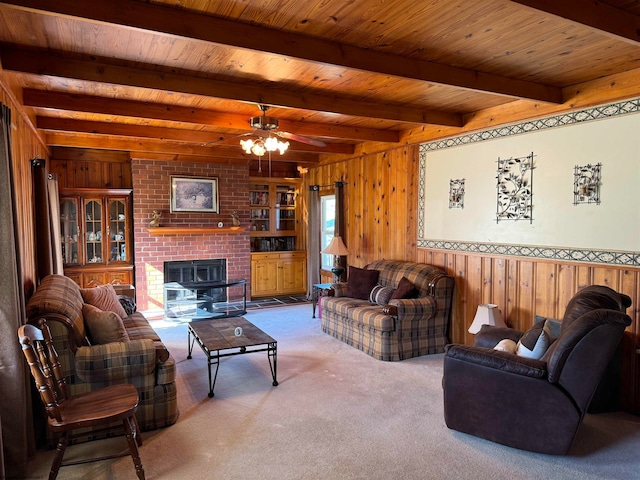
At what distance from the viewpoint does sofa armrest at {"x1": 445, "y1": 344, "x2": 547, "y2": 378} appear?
275 centimetres

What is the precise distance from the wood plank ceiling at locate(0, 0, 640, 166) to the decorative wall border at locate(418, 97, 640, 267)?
0.20 m

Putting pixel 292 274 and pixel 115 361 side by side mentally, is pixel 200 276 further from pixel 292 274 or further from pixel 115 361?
pixel 115 361

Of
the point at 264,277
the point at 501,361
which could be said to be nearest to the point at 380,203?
the point at 264,277

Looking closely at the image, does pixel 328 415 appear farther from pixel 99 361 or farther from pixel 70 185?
pixel 70 185

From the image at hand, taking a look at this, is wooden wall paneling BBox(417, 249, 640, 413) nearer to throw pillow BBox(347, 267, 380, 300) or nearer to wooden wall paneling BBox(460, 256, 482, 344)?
wooden wall paneling BBox(460, 256, 482, 344)

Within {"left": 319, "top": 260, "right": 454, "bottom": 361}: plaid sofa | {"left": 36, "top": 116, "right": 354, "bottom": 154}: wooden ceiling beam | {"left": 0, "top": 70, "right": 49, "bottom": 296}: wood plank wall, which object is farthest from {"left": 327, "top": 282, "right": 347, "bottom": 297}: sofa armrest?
{"left": 0, "top": 70, "right": 49, "bottom": 296}: wood plank wall

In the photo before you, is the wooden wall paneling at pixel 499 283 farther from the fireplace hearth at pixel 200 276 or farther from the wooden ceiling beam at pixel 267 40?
the fireplace hearth at pixel 200 276

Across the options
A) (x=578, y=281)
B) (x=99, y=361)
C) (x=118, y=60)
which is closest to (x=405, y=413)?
(x=578, y=281)

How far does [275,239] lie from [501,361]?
6.22m

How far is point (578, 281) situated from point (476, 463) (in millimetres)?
1947

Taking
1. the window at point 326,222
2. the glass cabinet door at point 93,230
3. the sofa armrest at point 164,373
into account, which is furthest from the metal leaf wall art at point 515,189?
the glass cabinet door at point 93,230

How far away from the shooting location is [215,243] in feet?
25.3

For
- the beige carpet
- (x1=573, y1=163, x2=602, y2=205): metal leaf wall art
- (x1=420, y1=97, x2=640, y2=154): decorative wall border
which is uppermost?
(x1=420, y1=97, x2=640, y2=154): decorative wall border

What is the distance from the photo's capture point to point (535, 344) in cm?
301
